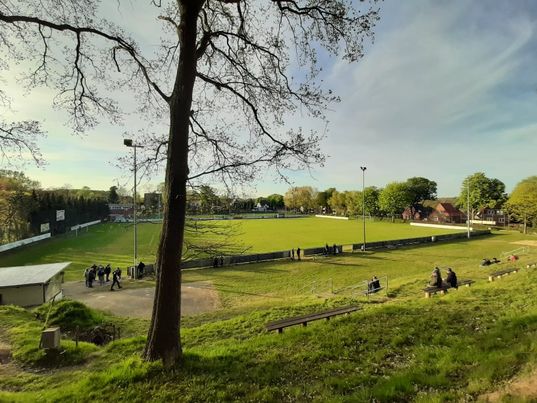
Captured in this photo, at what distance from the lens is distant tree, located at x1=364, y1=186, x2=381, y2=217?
90.8 m

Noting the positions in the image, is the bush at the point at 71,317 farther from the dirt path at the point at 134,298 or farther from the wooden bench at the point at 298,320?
the wooden bench at the point at 298,320

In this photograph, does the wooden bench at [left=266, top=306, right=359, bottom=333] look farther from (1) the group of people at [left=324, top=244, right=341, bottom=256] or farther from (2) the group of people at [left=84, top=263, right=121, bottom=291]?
(1) the group of people at [left=324, top=244, right=341, bottom=256]

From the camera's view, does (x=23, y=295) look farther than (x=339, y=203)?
No

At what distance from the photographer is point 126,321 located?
42.2 feet

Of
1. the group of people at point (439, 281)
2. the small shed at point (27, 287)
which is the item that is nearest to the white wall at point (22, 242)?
the small shed at point (27, 287)

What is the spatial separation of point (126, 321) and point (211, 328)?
4860 millimetres

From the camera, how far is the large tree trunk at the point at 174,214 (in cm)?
562

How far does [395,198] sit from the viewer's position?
3226 inches

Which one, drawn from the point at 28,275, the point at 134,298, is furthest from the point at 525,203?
the point at 28,275

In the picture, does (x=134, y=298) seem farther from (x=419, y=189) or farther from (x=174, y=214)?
(x=419, y=189)

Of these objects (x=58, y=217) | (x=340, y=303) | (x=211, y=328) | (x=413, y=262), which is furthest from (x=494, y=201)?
(x=58, y=217)

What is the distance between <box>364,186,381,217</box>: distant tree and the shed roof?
82.8 meters

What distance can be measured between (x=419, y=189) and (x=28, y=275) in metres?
98.0

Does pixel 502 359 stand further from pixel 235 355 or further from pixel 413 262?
pixel 413 262
